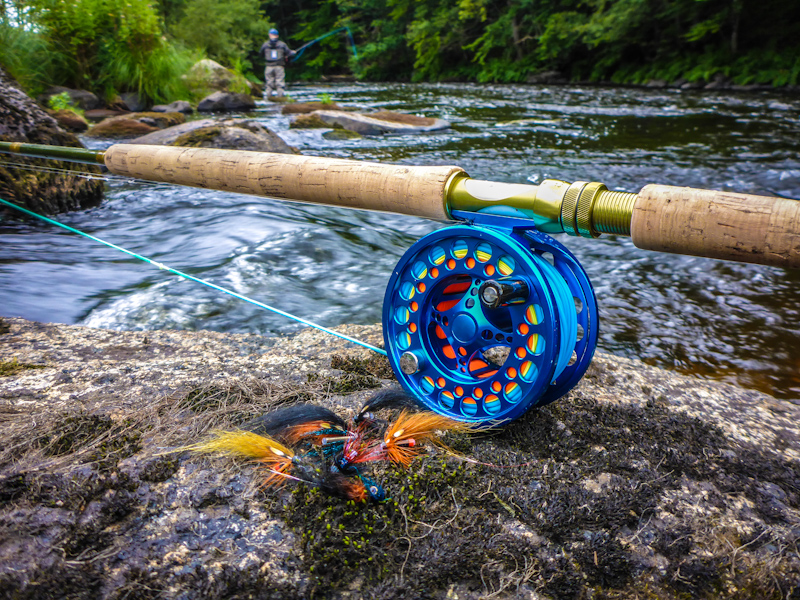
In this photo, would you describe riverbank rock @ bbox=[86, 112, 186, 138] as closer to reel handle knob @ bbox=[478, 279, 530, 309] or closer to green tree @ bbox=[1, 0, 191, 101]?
green tree @ bbox=[1, 0, 191, 101]

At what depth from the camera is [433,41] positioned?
2875 cm

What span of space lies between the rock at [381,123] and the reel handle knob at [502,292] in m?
8.48

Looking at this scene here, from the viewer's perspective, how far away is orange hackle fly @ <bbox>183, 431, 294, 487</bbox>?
4.58ft

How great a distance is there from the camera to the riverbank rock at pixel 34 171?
13.9ft

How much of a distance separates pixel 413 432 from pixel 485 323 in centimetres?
34

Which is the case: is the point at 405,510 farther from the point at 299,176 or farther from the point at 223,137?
the point at 223,137

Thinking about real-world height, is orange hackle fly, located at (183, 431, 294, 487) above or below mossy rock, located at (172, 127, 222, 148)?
below

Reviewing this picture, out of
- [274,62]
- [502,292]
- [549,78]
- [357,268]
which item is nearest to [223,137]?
[357,268]

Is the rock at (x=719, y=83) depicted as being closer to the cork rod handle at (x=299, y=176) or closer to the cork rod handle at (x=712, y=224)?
the cork rod handle at (x=299, y=176)

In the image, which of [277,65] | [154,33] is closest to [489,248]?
[154,33]

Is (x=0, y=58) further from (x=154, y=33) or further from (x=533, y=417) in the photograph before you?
(x=533, y=417)

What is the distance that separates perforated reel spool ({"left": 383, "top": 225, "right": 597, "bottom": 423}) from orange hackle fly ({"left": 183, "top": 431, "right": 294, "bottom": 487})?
0.41 meters

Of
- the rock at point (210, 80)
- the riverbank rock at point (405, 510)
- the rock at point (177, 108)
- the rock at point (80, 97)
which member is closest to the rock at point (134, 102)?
the rock at point (177, 108)

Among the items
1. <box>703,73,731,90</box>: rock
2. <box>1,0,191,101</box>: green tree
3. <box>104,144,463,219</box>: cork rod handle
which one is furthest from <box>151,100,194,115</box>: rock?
<box>703,73,731,90</box>: rock
